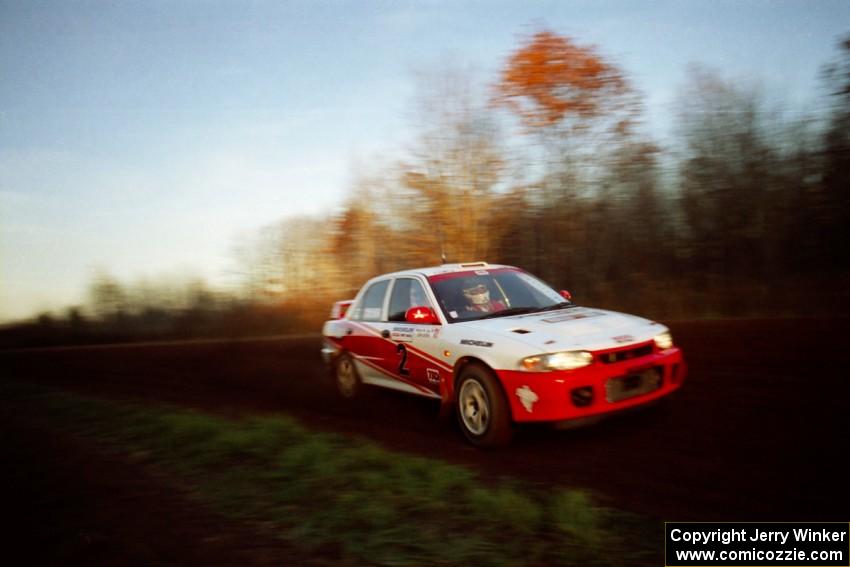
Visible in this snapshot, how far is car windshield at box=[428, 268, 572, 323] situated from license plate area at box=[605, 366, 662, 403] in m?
1.46

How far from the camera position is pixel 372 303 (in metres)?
8.24

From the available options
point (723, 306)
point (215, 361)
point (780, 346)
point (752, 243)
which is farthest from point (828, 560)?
point (752, 243)

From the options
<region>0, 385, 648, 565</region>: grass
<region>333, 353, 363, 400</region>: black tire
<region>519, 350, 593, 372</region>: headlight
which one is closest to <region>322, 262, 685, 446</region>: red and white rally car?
<region>519, 350, 593, 372</region>: headlight

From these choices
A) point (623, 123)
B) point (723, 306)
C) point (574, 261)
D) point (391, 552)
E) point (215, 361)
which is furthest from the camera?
point (574, 261)

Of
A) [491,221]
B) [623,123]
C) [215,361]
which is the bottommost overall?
[215,361]

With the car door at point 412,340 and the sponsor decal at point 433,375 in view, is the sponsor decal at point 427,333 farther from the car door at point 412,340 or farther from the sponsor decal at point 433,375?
the sponsor decal at point 433,375

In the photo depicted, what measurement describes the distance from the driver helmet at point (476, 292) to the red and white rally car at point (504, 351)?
12mm

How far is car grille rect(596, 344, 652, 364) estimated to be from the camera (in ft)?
18.0

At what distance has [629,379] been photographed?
554 centimetres

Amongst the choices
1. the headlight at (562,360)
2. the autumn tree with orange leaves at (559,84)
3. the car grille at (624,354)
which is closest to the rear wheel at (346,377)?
the headlight at (562,360)

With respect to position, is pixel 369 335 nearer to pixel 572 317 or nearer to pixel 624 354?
pixel 572 317

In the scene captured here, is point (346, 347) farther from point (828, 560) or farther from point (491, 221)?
point (491, 221)

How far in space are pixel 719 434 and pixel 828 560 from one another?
2.23 meters

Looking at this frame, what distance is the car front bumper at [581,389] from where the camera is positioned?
5348 millimetres
